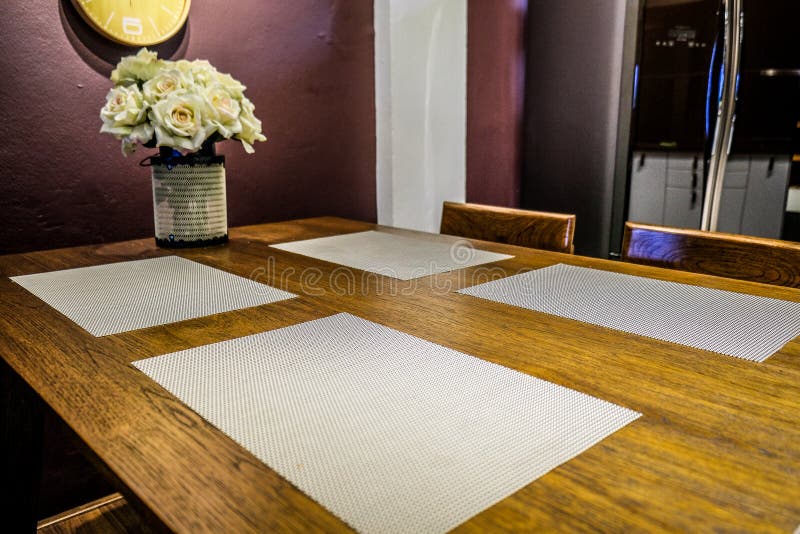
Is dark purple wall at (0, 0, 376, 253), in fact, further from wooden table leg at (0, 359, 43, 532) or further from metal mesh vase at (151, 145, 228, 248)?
wooden table leg at (0, 359, 43, 532)

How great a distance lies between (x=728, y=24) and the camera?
243 centimetres

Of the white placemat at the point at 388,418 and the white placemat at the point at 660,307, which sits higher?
the white placemat at the point at 660,307

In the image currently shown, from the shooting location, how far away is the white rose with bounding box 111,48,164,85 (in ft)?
4.32

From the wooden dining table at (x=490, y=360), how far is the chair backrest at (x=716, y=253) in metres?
0.11

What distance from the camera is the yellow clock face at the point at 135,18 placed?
1.58 m

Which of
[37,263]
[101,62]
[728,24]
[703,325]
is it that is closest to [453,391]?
[703,325]

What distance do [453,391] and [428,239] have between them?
3.05ft

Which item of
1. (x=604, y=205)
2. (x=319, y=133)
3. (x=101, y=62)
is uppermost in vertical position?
(x=101, y=62)

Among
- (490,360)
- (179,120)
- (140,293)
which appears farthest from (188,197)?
(490,360)

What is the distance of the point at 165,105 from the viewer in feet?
4.20

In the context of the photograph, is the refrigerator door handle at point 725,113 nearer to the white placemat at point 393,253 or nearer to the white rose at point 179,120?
the white placemat at point 393,253

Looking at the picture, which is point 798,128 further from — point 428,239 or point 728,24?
point 428,239

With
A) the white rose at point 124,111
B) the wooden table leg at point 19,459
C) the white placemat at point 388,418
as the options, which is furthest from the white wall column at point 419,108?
the white placemat at point 388,418

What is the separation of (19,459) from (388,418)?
2.97 ft
